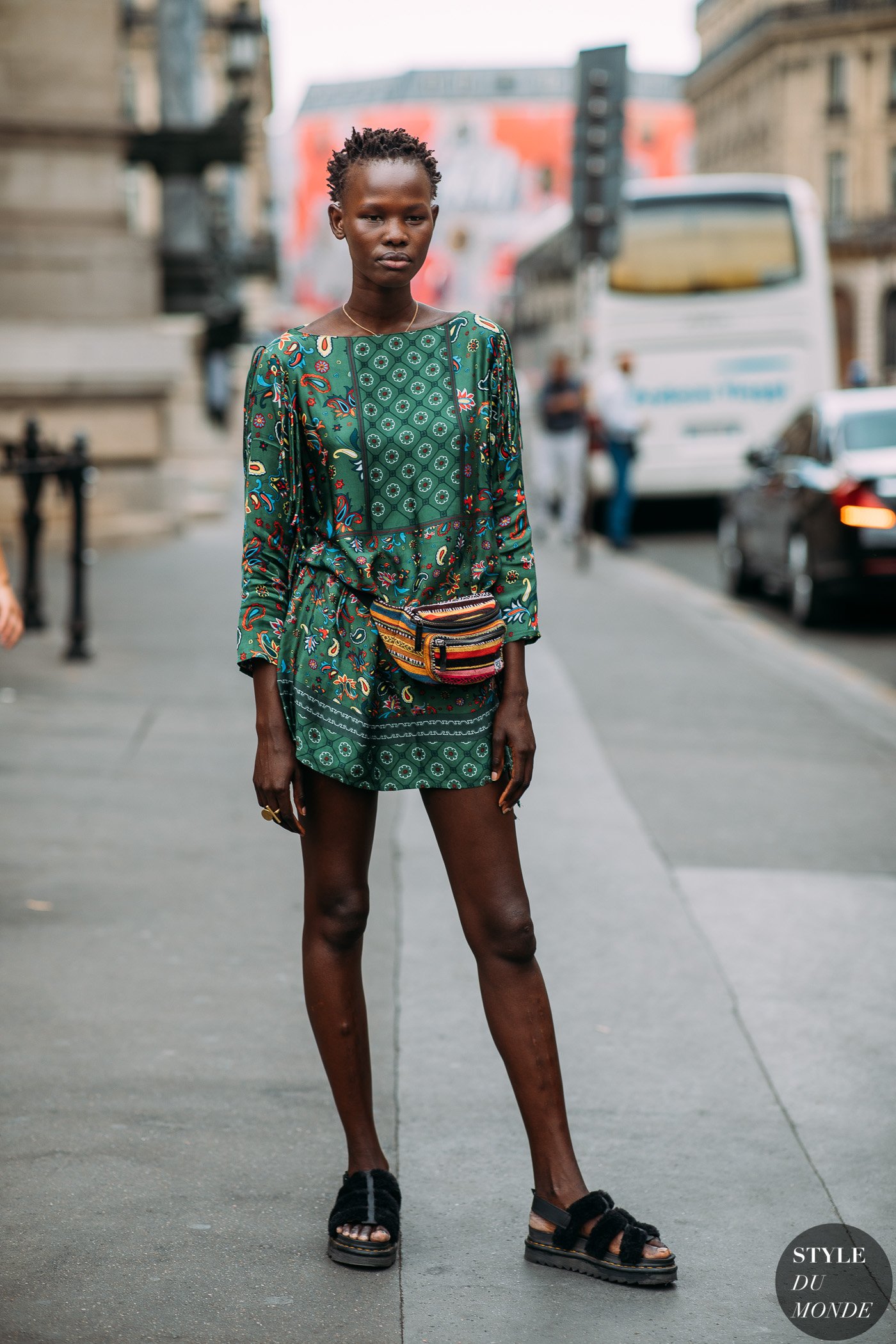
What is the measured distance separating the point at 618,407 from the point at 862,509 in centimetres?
650

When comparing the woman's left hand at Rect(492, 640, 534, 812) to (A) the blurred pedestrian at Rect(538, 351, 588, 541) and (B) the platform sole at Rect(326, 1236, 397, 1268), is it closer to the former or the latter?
(B) the platform sole at Rect(326, 1236, 397, 1268)

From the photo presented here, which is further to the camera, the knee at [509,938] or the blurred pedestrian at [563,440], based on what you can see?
the blurred pedestrian at [563,440]

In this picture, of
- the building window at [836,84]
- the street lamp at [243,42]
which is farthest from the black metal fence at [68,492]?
the building window at [836,84]

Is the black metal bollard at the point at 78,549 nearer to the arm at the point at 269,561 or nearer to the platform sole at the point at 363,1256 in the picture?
the arm at the point at 269,561

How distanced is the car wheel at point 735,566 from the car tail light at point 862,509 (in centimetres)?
233

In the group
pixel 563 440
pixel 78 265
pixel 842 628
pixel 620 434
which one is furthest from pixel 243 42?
pixel 842 628

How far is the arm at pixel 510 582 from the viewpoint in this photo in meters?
3.01

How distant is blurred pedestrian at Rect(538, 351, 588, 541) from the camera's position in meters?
17.8

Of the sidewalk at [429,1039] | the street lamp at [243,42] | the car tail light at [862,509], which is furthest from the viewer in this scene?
the street lamp at [243,42]

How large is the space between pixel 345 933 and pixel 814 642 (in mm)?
9097

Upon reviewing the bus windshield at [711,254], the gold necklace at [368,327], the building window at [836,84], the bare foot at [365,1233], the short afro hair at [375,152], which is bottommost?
the bare foot at [365,1233]

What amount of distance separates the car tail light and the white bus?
8.16 metres

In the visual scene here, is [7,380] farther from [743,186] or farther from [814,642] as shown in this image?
[743,186]

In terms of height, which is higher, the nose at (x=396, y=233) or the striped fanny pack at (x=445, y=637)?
the nose at (x=396, y=233)
